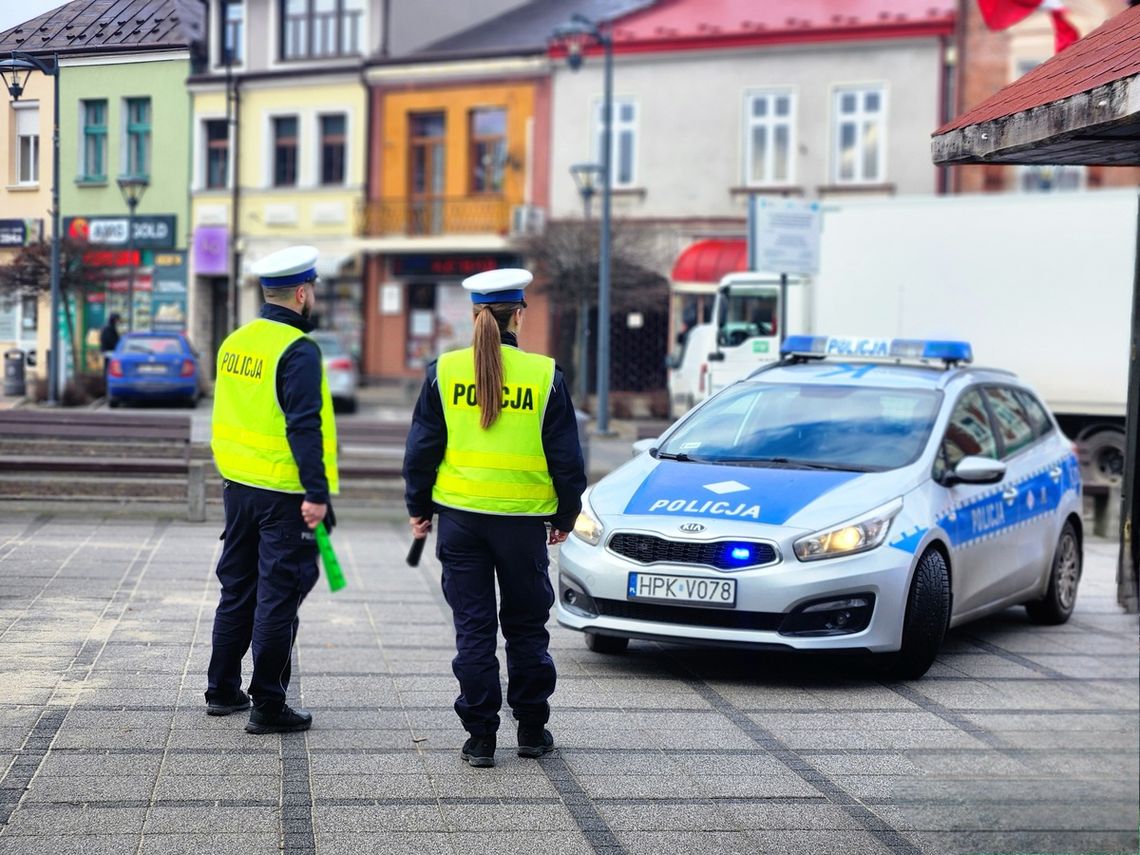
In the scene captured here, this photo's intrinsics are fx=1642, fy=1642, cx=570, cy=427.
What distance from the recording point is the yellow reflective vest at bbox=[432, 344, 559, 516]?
5.88 meters

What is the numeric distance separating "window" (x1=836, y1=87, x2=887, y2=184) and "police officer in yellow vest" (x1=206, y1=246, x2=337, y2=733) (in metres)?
26.6

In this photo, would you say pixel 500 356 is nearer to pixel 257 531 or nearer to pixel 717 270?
pixel 257 531

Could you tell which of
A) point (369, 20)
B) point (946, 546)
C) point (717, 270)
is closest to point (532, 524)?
point (946, 546)

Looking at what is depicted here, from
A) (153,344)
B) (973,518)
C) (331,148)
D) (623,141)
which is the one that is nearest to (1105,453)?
(973,518)

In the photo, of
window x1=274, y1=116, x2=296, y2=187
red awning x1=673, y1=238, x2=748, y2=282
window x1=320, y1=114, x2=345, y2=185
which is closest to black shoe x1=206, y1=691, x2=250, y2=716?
red awning x1=673, y1=238, x2=748, y2=282

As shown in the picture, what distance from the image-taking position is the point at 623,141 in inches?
1319

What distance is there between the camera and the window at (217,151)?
28.4 feet

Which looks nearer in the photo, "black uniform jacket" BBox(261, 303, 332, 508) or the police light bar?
"black uniform jacket" BBox(261, 303, 332, 508)

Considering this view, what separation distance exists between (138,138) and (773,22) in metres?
26.6

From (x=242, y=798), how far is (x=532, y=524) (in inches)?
55.8

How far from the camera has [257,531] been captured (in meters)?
6.20

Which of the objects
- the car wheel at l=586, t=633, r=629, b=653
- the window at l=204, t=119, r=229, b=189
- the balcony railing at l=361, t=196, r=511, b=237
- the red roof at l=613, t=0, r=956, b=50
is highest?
the red roof at l=613, t=0, r=956, b=50

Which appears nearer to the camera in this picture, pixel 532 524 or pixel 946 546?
pixel 532 524

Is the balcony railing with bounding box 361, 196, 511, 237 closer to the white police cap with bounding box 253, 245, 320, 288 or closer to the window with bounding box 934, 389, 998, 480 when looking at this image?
the window with bounding box 934, 389, 998, 480
